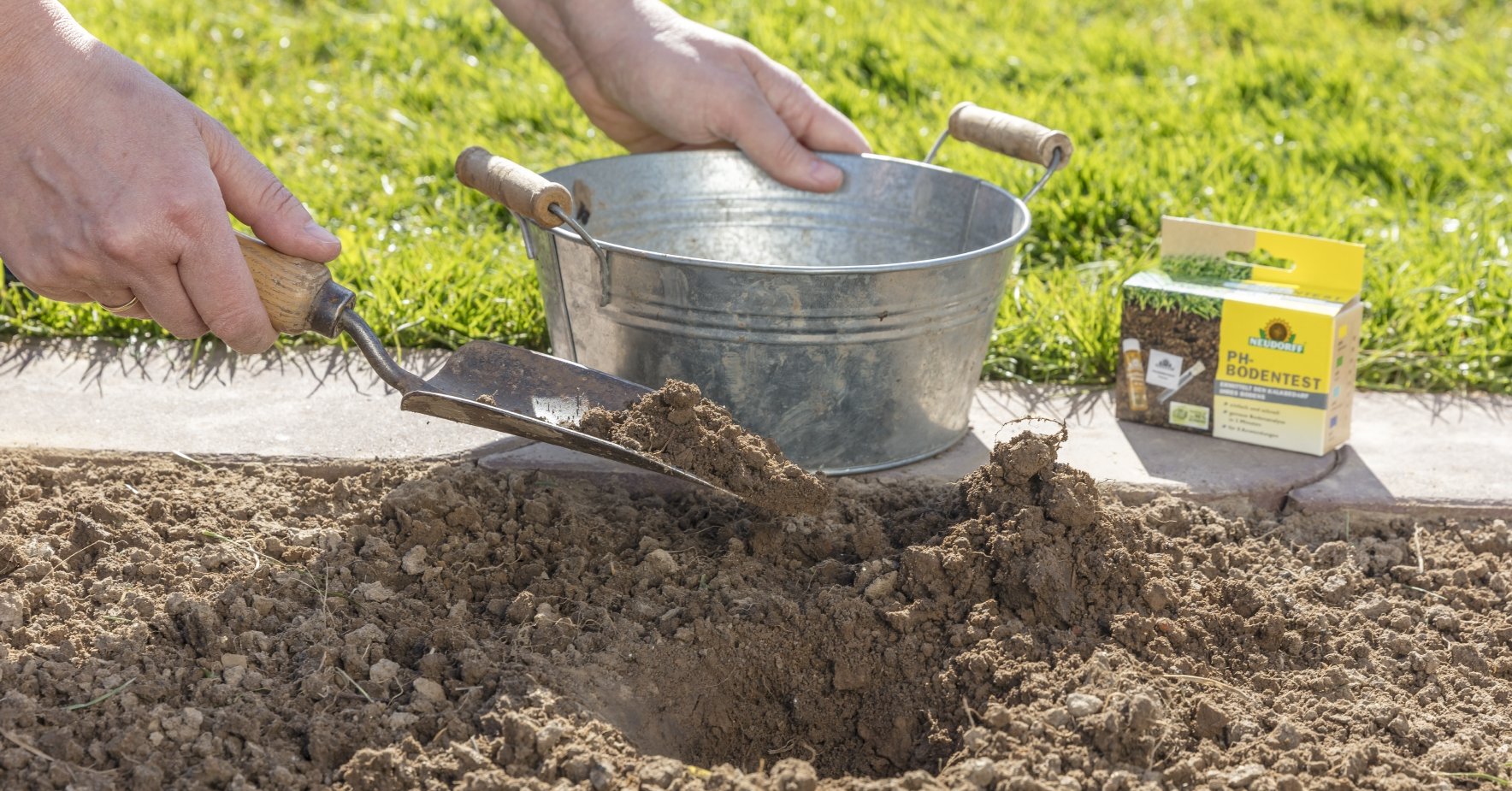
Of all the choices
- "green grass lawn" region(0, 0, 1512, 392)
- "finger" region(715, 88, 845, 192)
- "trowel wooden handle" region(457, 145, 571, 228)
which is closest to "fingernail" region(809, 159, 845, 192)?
"finger" region(715, 88, 845, 192)

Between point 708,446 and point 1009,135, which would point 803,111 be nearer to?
point 1009,135

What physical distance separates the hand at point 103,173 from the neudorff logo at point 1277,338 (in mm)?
1708

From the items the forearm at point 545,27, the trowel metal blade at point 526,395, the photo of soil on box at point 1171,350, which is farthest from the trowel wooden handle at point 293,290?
the photo of soil on box at point 1171,350

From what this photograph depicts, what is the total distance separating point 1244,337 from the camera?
8.33 ft

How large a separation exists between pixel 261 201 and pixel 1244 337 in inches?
65.9

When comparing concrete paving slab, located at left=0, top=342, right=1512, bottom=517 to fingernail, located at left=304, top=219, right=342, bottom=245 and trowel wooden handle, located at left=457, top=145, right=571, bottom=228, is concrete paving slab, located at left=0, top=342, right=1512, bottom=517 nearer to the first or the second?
trowel wooden handle, located at left=457, top=145, right=571, bottom=228

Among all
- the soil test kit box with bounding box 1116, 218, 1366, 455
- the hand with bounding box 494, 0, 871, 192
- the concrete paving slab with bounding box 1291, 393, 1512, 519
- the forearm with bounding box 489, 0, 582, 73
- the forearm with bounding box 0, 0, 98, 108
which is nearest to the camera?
the forearm with bounding box 0, 0, 98, 108

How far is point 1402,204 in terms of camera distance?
376 cm

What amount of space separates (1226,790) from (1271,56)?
344cm

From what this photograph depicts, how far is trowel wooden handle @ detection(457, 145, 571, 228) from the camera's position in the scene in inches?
85.0

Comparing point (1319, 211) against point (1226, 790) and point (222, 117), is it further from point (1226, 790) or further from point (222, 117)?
point (222, 117)

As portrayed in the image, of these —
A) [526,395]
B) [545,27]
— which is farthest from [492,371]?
[545,27]

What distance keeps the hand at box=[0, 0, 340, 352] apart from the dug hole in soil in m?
0.43

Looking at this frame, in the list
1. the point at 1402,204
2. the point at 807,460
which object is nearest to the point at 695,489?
the point at 807,460
